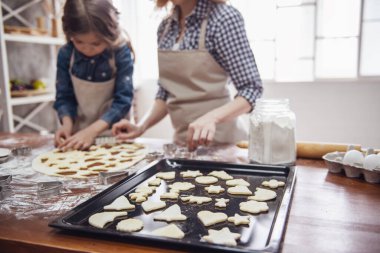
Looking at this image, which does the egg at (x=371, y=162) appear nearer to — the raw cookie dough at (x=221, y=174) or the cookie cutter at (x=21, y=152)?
the raw cookie dough at (x=221, y=174)

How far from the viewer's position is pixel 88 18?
1.40m

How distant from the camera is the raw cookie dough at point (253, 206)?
702 mm

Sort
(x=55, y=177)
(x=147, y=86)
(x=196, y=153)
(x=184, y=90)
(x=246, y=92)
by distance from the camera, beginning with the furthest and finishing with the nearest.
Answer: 1. (x=147, y=86)
2. (x=184, y=90)
3. (x=246, y=92)
4. (x=196, y=153)
5. (x=55, y=177)

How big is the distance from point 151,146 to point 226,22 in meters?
0.61

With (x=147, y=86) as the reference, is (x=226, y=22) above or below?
above

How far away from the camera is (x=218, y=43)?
145 cm

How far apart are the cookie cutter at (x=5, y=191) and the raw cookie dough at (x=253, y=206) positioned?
0.59 meters

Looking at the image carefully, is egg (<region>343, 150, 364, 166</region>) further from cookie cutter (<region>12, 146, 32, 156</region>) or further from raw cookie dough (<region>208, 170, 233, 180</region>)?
cookie cutter (<region>12, 146, 32, 156</region>)

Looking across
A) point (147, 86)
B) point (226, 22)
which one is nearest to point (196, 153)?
point (226, 22)

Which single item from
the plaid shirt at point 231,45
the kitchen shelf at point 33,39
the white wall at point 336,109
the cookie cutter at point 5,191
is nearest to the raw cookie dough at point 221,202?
the cookie cutter at point 5,191

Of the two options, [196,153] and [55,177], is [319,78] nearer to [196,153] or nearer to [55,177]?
[196,153]

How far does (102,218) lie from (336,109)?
3.19 m

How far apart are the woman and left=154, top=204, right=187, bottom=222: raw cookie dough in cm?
55

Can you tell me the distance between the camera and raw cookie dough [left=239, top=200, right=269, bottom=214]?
0.70 m
